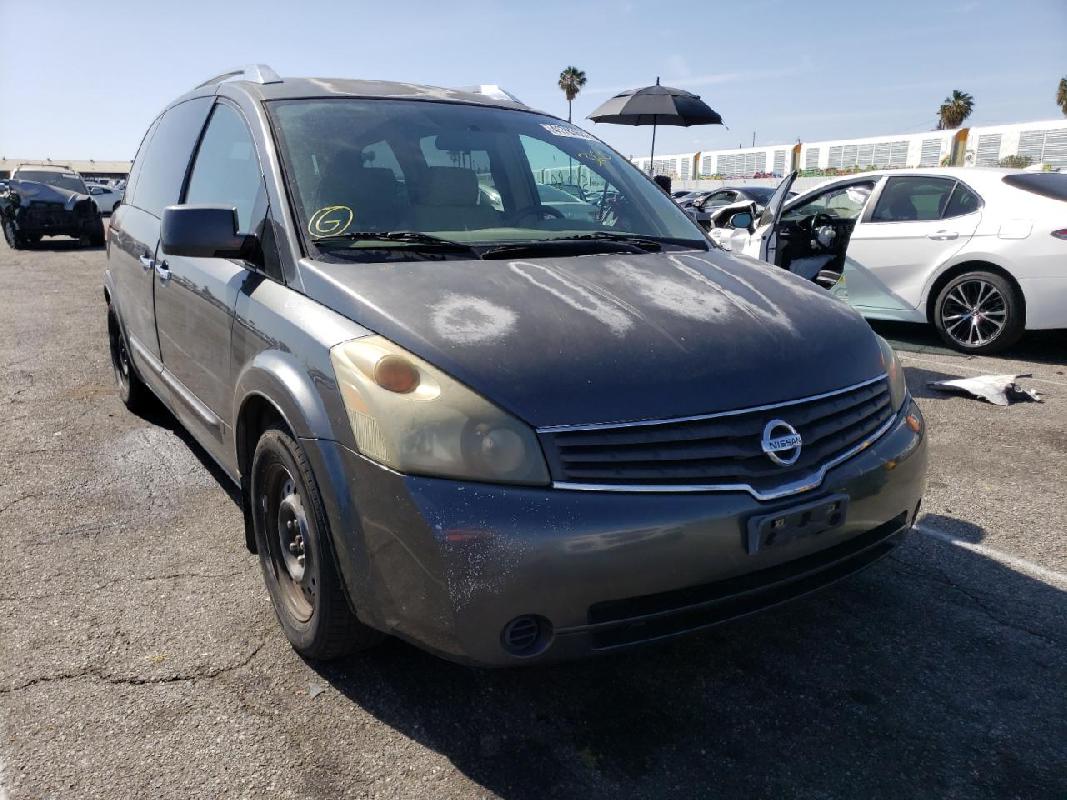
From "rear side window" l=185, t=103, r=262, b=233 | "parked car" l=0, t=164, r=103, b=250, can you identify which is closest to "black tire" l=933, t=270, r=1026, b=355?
"rear side window" l=185, t=103, r=262, b=233

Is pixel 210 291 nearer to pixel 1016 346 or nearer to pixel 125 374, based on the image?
pixel 125 374

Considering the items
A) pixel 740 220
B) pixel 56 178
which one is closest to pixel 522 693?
pixel 740 220

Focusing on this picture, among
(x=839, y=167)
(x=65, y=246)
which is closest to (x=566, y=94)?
(x=839, y=167)

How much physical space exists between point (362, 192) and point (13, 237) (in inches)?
704

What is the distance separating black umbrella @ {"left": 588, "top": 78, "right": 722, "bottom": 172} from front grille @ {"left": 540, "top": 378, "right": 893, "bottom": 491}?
36.7ft

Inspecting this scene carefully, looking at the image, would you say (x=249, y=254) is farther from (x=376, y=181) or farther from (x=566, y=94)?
(x=566, y=94)

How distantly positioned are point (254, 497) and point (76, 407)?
11.2 ft

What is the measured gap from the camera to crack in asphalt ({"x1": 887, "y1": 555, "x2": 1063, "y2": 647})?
2752 mm

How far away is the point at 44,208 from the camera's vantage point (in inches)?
662

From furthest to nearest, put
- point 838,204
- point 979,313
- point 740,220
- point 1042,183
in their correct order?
point 838,204, point 979,313, point 1042,183, point 740,220

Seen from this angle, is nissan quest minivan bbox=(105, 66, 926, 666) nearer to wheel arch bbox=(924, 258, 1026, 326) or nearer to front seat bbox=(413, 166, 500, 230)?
front seat bbox=(413, 166, 500, 230)

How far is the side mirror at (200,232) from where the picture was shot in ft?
8.68

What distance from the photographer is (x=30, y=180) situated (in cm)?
1712

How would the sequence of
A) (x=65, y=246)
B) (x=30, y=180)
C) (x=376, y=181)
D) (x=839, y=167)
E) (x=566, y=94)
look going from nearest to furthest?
(x=376, y=181)
(x=30, y=180)
(x=65, y=246)
(x=839, y=167)
(x=566, y=94)
